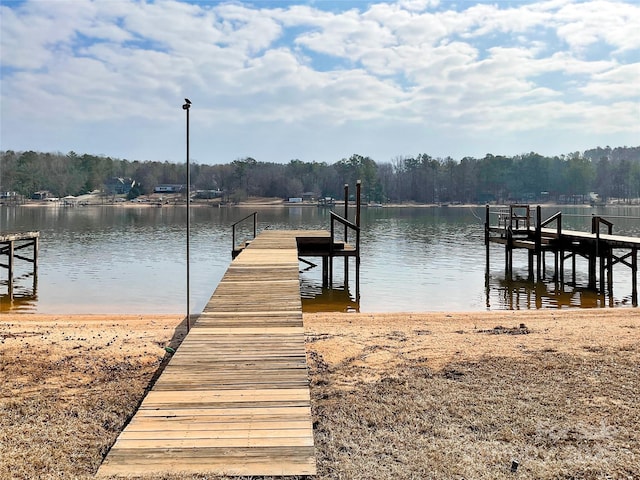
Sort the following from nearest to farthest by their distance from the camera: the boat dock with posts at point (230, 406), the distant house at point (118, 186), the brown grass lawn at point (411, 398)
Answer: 1. the boat dock with posts at point (230, 406)
2. the brown grass lawn at point (411, 398)
3. the distant house at point (118, 186)

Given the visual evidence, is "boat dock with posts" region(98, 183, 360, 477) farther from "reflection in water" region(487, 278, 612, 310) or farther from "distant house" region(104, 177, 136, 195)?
"distant house" region(104, 177, 136, 195)

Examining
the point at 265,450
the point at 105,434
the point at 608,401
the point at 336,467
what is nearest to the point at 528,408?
the point at 608,401

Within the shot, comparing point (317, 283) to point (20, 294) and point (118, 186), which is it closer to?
point (20, 294)

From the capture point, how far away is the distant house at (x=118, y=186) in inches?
5753

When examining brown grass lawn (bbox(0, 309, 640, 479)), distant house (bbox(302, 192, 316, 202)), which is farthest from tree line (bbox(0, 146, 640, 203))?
brown grass lawn (bbox(0, 309, 640, 479))

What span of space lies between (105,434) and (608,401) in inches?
213

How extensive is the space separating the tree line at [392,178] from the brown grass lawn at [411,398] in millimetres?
119297

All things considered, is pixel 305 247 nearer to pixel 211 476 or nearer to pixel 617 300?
pixel 617 300

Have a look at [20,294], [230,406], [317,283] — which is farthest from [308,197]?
[230,406]

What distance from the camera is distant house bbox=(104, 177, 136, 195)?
146 meters

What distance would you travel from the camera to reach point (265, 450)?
430 cm

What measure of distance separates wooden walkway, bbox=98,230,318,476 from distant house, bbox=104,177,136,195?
148 metres

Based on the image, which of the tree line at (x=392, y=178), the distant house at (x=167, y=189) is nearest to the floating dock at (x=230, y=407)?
the tree line at (x=392, y=178)

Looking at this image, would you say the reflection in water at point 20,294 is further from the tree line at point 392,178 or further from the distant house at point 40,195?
the distant house at point 40,195
